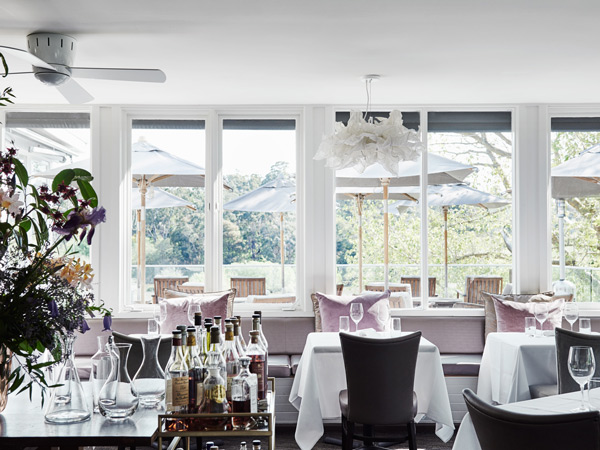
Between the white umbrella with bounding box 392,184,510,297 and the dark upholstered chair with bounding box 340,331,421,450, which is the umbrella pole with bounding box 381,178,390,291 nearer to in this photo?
the white umbrella with bounding box 392,184,510,297

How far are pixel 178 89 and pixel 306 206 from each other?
5.00 ft

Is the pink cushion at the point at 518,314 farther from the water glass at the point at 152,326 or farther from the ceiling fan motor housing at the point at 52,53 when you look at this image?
the ceiling fan motor housing at the point at 52,53

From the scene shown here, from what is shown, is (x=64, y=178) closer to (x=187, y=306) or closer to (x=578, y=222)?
(x=187, y=306)

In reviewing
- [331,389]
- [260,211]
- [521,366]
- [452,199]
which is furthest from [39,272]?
[452,199]

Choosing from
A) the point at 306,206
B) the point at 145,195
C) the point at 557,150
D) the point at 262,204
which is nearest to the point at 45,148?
the point at 145,195

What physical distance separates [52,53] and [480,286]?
4071 mm

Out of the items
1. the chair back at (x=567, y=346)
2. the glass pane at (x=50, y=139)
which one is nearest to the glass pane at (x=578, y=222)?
the chair back at (x=567, y=346)

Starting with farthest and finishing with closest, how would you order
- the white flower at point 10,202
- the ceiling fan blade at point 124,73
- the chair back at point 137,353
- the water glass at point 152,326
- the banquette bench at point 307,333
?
the banquette bench at point 307,333 < the water glass at point 152,326 < the ceiling fan blade at point 124,73 < the chair back at point 137,353 < the white flower at point 10,202

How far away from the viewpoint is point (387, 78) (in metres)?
4.82

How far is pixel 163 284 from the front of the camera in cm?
586

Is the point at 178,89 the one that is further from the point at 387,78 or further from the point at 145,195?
the point at 387,78

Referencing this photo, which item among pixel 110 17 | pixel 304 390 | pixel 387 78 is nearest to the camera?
pixel 110 17

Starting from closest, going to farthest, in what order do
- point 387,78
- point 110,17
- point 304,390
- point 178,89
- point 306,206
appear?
point 110,17 → point 304,390 → point 387,78 → point 178,89 → point 306,206

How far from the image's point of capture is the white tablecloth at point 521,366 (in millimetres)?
4238
